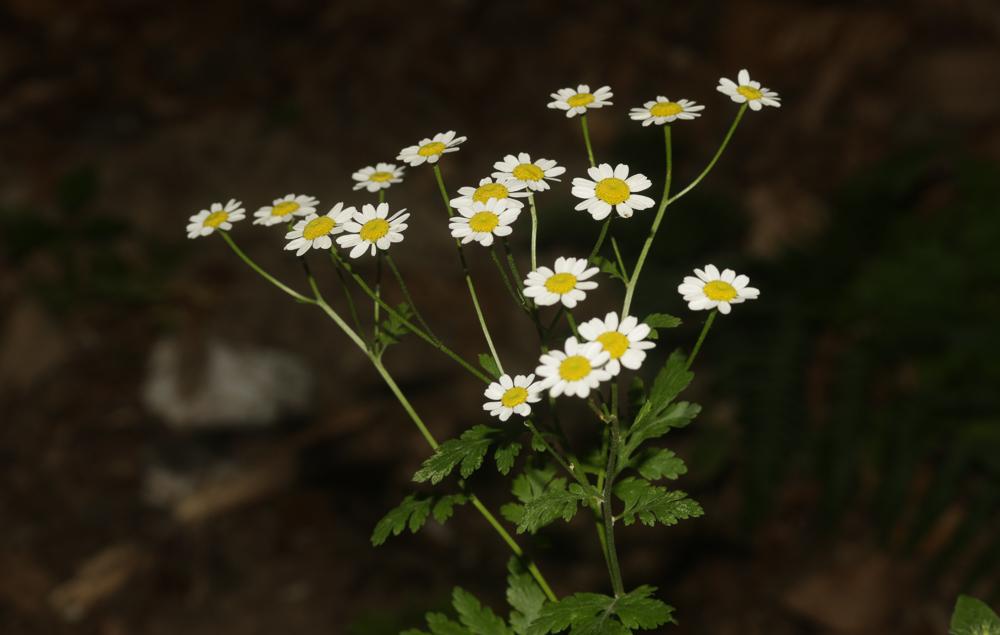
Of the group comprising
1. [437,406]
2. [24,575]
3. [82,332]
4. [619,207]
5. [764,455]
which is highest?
[82,332]

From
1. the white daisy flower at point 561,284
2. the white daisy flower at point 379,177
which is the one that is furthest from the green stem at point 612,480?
the white daisy flower at point 379,177

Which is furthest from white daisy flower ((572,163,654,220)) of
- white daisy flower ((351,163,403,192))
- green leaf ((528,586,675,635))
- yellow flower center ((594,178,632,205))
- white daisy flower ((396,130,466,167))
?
green leaf ((528,586,675,635))

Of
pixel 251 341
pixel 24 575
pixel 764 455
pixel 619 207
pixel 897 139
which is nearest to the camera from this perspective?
pixel 619 207

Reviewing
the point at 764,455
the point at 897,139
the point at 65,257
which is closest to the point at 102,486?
the point at 65,257

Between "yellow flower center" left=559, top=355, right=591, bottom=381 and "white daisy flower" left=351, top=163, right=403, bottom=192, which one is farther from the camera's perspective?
"white daisy flower" left=351, top=163, right=403, bottom=192

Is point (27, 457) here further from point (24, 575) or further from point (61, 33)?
point (61, 33)

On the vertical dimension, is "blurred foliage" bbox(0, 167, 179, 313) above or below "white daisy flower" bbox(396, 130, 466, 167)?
above

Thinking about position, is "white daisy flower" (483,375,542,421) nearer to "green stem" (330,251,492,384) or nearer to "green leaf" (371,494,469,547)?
"green stem" (330,251,492,384)
